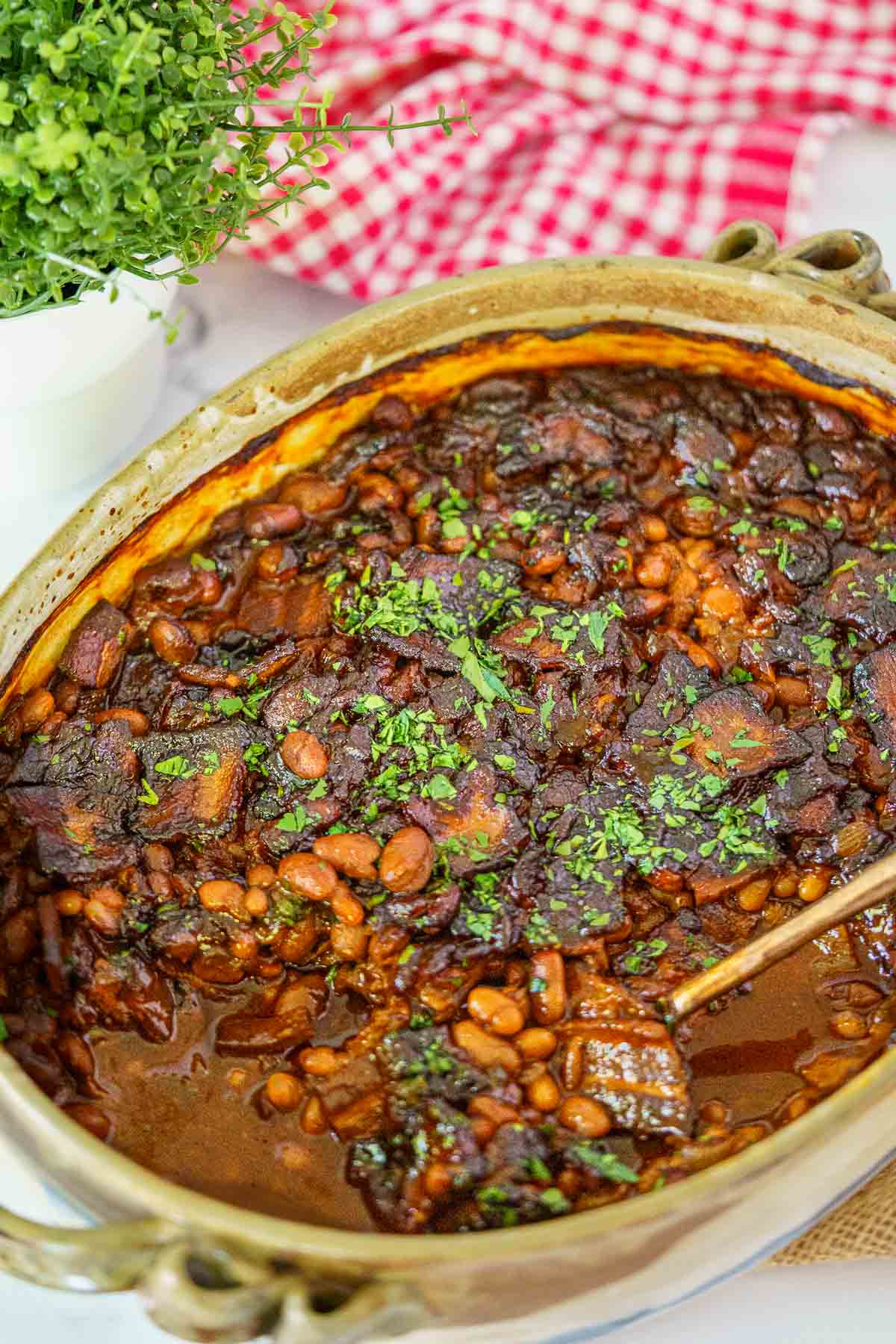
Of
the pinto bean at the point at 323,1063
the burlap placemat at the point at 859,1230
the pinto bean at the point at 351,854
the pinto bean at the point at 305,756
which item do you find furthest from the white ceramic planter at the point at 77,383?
the burlap placemat at the point at 859,1230

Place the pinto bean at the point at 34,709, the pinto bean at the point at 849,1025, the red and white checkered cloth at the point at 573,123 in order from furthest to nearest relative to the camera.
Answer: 1. the red and white checkered cloth at the point at 573,123
2. the pinto bean at the point at 34,709
3. the pinto bean at the point at 849,1025

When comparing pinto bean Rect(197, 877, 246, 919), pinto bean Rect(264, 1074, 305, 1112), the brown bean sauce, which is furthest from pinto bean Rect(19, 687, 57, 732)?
pinto bean Rect(264, 1074, 305, 1112)

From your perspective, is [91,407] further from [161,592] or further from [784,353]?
[784,353]

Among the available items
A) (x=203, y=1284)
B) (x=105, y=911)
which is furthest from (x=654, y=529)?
(x=203, y=1284)

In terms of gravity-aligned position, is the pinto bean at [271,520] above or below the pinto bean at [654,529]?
above

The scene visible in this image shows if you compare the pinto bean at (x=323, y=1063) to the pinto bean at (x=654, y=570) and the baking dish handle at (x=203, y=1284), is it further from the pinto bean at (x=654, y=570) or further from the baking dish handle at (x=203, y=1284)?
the pinto bean at (x=654, y=570)
